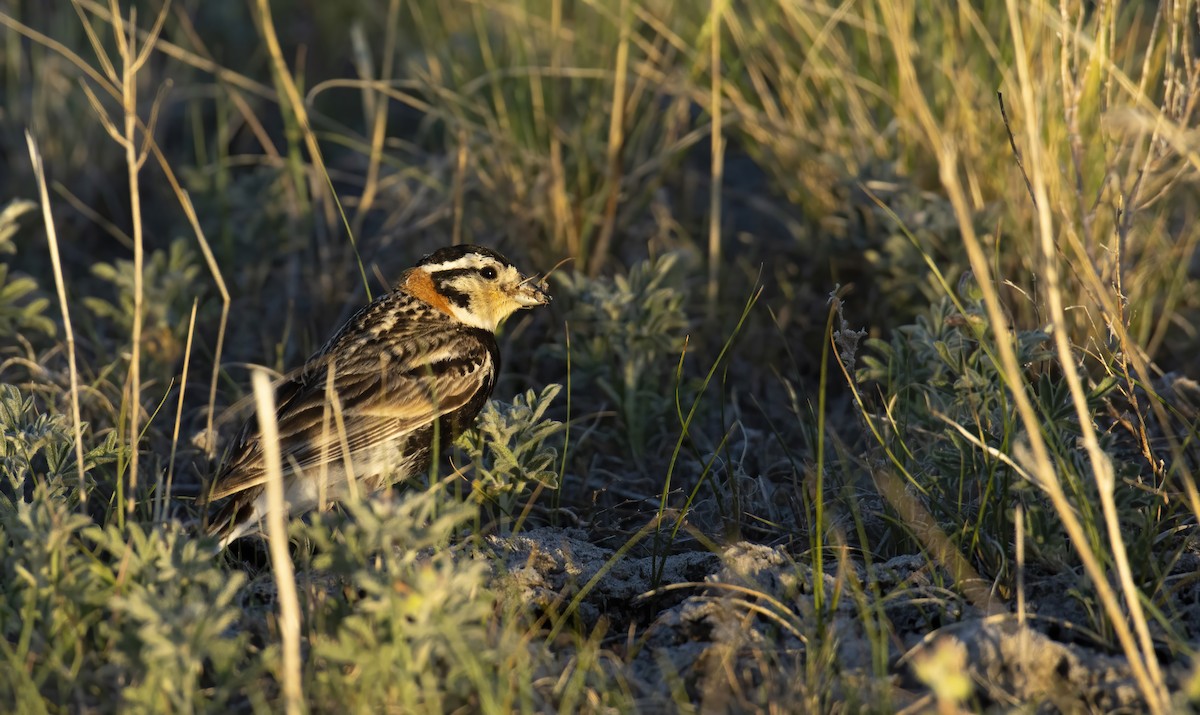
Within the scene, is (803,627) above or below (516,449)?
below

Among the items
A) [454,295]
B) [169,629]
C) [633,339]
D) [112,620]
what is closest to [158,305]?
[454,295]

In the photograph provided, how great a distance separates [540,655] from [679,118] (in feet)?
12.9

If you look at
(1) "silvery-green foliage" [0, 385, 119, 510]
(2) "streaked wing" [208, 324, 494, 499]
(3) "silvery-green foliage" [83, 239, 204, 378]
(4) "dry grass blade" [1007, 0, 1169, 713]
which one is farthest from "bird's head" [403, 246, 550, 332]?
(4) "dry grass blade" [1007, 0, 1169, 713]

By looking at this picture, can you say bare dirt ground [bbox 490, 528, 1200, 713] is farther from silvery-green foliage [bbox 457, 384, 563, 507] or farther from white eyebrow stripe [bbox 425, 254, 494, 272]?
white eyebrow stripe [bbox 425, 254, 494, 272]

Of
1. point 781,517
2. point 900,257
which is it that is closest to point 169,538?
point 781,517

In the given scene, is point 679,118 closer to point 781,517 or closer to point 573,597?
point 781,517

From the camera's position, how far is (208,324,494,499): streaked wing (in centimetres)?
517

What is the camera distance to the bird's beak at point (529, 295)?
5832 millimetres

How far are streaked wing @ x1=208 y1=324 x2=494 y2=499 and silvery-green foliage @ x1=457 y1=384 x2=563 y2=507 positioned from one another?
32cm

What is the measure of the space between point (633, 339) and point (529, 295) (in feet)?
1.61

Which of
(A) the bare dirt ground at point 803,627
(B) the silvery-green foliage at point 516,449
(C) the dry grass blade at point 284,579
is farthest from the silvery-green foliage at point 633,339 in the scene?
(C) the dry grass blade at point 284,579

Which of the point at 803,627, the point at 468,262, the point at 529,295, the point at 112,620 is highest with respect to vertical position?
the point at 468,262

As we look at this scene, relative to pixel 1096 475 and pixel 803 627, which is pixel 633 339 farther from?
pixel 1096 475

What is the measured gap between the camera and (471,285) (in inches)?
227
